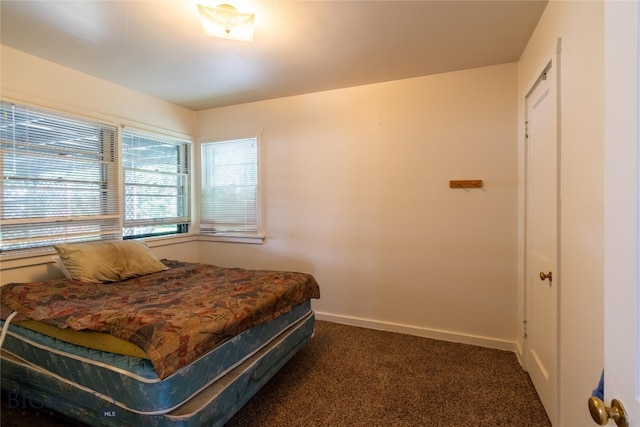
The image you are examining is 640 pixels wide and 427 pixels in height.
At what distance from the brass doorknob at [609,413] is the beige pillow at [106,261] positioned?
2.87 m

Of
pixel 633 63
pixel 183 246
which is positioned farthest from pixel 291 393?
pixel 183 246

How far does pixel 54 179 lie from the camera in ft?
8.32

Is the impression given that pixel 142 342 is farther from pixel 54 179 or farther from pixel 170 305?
pixel 54 179

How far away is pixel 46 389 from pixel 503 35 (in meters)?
3.69

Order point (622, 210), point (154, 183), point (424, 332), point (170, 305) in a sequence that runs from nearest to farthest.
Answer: point (622, 210)
point (170, 305)
point (424, 332)
point (154, 183)

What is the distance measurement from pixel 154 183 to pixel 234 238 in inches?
44.4

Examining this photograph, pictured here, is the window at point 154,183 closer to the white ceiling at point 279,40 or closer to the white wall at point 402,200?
the white ceiling at point 279,40

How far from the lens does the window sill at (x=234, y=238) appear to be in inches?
142

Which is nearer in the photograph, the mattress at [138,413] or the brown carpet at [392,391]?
the mattress at [138,413]

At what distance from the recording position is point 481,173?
264cm

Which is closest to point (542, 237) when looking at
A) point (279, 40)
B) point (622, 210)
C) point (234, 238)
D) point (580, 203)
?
point (580, 203)

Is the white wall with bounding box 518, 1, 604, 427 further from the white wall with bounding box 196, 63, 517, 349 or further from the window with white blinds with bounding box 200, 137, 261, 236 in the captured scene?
the window with white blinds with bounding box 200, 137, 261, 236

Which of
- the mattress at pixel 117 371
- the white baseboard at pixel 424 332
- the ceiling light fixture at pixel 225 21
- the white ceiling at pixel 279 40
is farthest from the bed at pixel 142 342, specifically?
the ceiling light fixture at pixel 225 21

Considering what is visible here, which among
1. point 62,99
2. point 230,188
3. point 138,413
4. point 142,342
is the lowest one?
point 138,413
